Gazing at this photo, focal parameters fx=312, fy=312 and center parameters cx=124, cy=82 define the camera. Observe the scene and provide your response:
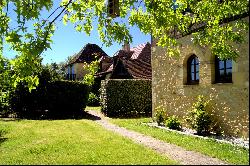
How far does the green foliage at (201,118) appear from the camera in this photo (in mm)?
11148

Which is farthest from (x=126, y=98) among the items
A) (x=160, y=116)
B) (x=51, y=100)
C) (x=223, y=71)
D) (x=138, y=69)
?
(x=138, y=69)

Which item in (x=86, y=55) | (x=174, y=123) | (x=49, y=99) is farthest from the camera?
(x=86, y=55)

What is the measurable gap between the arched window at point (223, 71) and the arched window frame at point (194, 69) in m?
1.33

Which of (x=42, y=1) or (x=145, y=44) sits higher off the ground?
(x=145, y=44)

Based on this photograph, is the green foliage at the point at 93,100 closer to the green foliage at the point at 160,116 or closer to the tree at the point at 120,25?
the green foliage at the point at 160,116

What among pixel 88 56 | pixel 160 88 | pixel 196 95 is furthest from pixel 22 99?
pixel 88 56

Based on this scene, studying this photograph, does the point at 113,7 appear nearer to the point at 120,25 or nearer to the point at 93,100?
the point at 120,25

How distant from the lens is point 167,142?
10039 mm

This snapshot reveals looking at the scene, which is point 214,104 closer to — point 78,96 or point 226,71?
point 226,71

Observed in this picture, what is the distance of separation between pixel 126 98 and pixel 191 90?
25.8 feet

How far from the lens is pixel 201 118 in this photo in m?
11.2

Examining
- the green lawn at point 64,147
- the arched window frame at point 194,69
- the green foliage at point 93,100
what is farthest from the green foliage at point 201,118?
the green foliage at point 93,100

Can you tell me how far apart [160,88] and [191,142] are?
560 centimetres

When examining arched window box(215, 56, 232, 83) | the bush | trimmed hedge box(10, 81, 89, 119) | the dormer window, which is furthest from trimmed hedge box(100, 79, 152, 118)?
the dormer window
